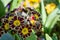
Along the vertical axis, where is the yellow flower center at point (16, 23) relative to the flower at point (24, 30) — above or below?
above

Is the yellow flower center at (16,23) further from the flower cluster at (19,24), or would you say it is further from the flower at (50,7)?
the flower at (50,7)

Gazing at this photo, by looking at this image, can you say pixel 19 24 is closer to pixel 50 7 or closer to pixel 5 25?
pixel 5 25

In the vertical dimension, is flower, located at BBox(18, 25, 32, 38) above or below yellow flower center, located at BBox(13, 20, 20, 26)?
below

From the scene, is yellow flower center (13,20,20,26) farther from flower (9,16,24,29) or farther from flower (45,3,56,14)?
flower (45,3,56,14)

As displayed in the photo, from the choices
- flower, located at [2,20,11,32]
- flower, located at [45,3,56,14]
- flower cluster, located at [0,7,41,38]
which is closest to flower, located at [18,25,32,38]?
flower cluster, located at [0,7,41,38]

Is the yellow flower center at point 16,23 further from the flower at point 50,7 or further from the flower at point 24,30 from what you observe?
the flower at point 50,7

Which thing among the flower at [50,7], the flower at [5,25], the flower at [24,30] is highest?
the flower at [5,25]

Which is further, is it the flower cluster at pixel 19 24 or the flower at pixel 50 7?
the flower at pixel 50 7

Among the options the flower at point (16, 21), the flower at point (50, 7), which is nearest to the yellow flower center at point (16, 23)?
the flower at point (16, 21)

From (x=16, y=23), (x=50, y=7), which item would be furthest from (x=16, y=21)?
(x=50, y=7)
